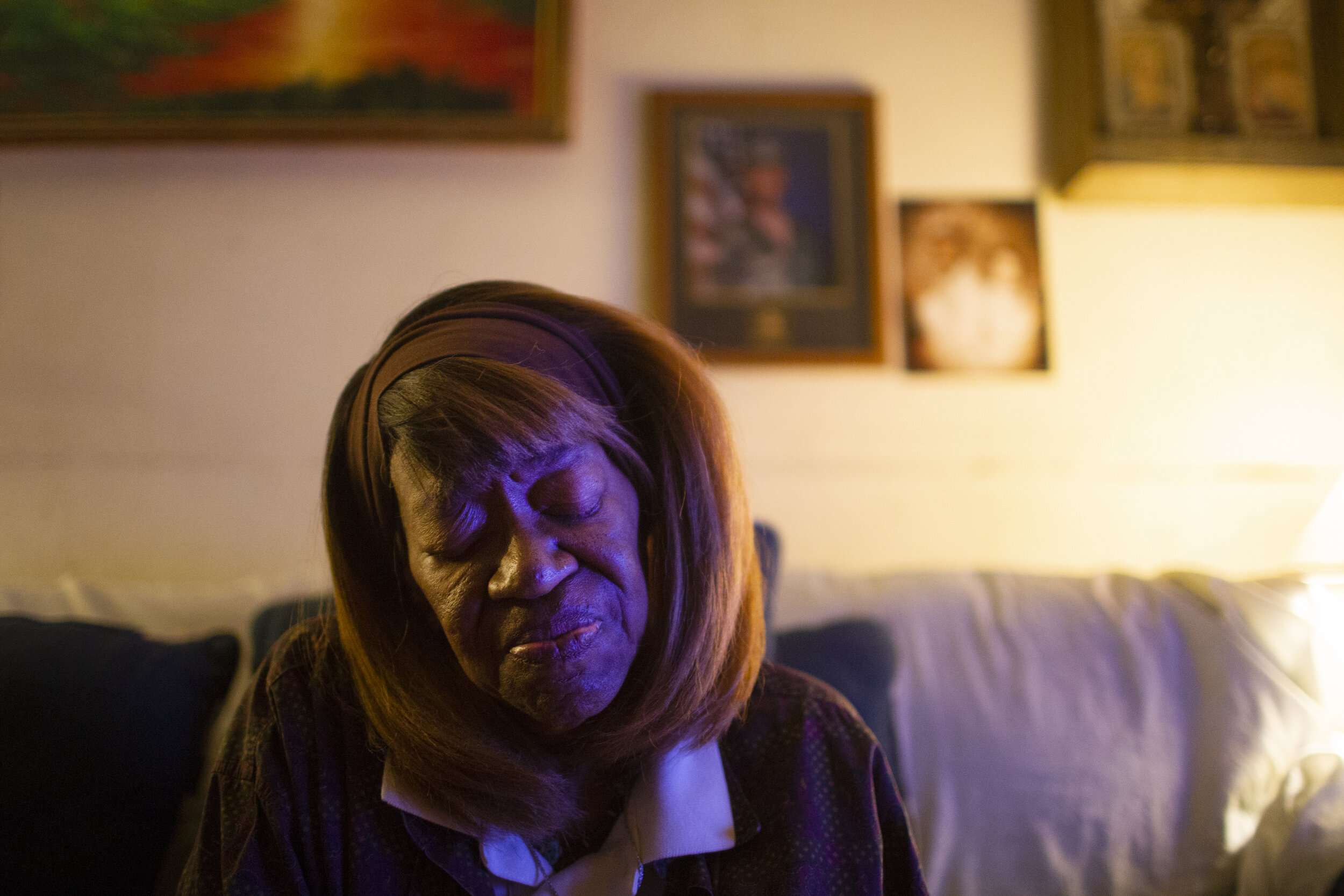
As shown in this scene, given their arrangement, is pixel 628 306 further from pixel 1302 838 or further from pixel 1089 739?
pixel 1302 838

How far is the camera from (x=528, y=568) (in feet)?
1.99

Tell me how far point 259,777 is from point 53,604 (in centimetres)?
74

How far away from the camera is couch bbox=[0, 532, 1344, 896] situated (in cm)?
100

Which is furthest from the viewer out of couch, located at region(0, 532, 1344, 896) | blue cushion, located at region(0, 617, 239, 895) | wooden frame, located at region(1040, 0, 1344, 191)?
wooden frame, located at region(1040, 0, 1344, 191)

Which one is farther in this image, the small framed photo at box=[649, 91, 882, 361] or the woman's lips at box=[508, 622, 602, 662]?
the small framed photo at box=[649, 91, 882, 361]

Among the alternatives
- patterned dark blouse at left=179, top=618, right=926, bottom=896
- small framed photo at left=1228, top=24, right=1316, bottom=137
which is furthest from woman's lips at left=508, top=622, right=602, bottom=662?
small framed photo at left=1228, top=24, right=1316, bottom=137

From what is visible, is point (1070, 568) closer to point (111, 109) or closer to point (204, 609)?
point (204, 609)

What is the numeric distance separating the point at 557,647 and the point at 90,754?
659 mm

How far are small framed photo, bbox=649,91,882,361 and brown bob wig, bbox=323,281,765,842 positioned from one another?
694 mm

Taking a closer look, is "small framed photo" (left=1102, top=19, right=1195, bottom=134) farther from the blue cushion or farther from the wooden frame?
the blue cushion

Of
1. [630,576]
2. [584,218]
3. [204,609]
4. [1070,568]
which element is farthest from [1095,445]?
[204,609]

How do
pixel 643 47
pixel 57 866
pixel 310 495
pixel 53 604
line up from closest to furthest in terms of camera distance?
pixel 57 866, pixel 53 604, pixel 310 495, pixel 643 47

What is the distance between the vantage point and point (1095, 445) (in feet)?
4.81

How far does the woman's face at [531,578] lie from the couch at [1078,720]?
395mm
